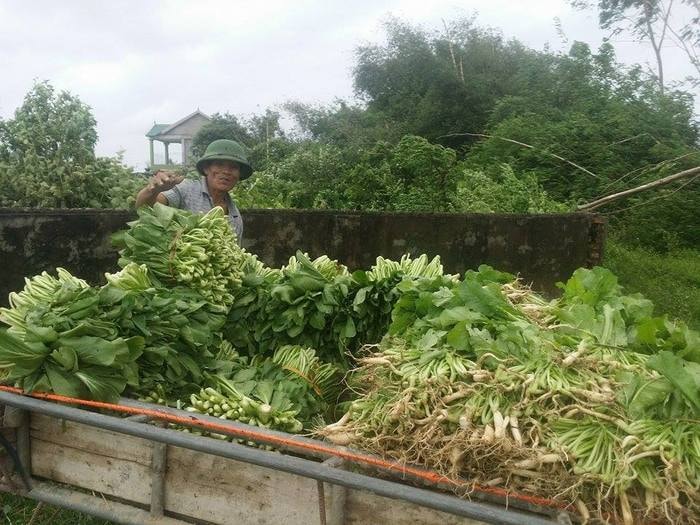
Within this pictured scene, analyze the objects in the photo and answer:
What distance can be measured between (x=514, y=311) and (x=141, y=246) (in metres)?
1.85

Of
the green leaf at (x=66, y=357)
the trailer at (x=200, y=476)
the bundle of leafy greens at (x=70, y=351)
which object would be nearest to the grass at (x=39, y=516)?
the trailer at (x=200, y=476)

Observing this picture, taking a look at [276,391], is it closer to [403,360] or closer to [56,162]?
[403,360]

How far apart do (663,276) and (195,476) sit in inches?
362

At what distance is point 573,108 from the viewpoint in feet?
44.4

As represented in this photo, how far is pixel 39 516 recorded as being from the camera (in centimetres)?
371

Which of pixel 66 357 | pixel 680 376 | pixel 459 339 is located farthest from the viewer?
pixel 66 357

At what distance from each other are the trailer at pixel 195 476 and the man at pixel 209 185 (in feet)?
6.28

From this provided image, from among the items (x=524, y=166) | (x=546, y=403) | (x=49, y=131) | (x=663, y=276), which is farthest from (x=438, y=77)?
(x=546, y=403)

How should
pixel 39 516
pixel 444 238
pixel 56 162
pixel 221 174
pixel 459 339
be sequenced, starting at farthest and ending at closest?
pixel 56 162 → pixel 444 238 → pixel 221 174 → pixel 39 516 → pixel 459 339

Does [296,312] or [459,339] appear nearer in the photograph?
[459,339]

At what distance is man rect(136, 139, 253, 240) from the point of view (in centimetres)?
432

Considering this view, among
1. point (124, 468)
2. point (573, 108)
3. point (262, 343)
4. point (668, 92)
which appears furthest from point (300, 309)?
point (668, 92)

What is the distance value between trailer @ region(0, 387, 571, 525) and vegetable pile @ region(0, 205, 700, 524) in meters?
0.10

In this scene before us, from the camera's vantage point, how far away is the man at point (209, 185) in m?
4.32
